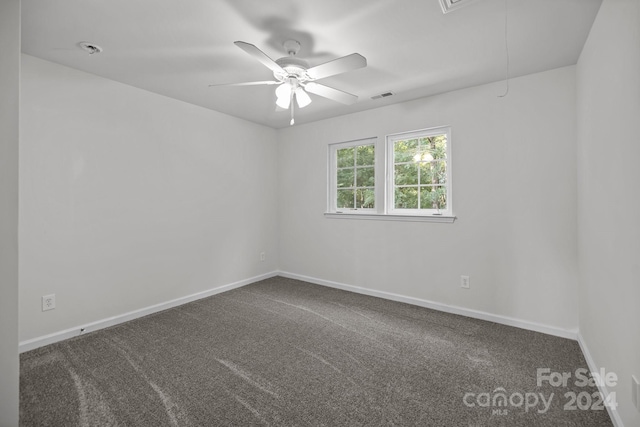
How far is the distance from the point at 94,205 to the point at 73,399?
1683 millimetres

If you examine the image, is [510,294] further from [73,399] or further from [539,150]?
[73,399]

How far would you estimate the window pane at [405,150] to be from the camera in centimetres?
358

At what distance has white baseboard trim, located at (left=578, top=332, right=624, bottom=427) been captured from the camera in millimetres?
1551

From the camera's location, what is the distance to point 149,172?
320 centimetres

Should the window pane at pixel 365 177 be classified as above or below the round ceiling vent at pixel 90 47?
below

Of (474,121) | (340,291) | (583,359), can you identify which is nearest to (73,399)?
(340,291)

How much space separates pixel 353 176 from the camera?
13.6 ft

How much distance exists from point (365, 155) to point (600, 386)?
3.09 metres

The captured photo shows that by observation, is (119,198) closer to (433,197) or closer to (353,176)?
(353,176)

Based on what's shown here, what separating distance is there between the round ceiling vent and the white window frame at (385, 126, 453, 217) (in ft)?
9.72

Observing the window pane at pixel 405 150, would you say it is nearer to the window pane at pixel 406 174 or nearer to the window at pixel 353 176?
the window pane at pixel 406 174

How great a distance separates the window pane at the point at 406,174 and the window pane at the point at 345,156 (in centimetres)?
72

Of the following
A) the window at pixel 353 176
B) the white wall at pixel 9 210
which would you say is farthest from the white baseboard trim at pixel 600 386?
the white wall at pixel 9 210

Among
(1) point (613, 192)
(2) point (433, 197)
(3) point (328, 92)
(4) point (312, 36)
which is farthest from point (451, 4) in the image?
(2) point (433, 197)
